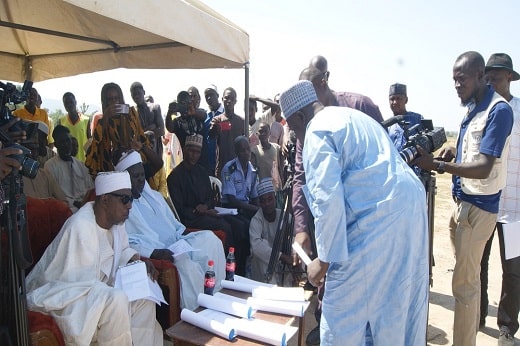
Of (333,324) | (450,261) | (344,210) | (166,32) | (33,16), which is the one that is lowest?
(450,261)

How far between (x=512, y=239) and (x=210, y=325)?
2597mm

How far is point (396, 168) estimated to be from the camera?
2141mm

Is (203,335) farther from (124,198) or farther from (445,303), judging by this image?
(445,303)

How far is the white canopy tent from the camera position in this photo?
318 cm

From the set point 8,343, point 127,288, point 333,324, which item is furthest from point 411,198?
point 8,343

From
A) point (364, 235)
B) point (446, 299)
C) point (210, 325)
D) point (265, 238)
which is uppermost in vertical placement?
point (364, 235)

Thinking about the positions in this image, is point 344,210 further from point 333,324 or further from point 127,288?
point 127,288

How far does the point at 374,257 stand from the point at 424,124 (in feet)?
4.58

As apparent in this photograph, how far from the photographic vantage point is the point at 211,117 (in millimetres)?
6652

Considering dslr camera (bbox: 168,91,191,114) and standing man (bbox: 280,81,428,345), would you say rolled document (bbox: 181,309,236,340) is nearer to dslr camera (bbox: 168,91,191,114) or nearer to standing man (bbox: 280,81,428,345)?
standing man (bbox: 280,81,428,345)

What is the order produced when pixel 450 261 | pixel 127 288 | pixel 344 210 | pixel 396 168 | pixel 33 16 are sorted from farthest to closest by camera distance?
pixel 450 261
pixel 33 16
pixel 127 288
pixel 396 168
pixel 344 210

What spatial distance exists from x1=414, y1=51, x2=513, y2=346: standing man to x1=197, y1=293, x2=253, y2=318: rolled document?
1590 mm

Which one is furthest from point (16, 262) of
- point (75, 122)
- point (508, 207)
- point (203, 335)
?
point (75, 122)

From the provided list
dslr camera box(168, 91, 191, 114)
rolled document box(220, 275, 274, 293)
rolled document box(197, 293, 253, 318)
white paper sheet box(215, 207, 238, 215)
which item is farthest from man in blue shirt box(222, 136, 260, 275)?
rolled document box(197, 293, 253, 318)
